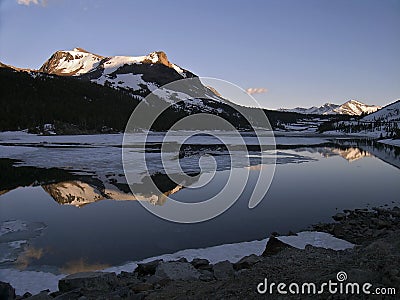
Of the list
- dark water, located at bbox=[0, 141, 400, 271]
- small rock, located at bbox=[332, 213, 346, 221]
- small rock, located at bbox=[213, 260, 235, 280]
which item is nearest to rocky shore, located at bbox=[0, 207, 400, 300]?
small rock, located at bbox=[213, 260, 235, 280]

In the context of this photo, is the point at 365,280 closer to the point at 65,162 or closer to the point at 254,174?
the point at 254,174

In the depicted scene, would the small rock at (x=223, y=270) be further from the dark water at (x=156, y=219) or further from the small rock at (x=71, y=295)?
the small rock at (x=71, y=295)

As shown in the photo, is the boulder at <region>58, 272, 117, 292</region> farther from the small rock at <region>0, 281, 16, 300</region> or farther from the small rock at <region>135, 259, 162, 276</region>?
the small rock at <region>135, 259, 162, 276</region>

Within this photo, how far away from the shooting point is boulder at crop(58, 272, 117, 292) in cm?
620

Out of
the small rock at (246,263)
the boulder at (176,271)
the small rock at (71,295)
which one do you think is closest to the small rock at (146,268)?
the boulder at (176,271)

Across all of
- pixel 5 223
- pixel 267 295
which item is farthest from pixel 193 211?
pixel 267 295

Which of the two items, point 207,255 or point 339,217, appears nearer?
point 207,255

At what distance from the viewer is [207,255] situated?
8.60 meters

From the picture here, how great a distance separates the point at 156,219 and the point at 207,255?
12.8 feet

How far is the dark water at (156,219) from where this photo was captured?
902 centimetres

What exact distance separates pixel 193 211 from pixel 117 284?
705 cm

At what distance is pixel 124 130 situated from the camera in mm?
91000

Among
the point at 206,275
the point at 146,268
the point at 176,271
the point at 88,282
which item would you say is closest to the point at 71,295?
the point at 88,282

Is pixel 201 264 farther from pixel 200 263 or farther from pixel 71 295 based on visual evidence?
pixel 71 295
